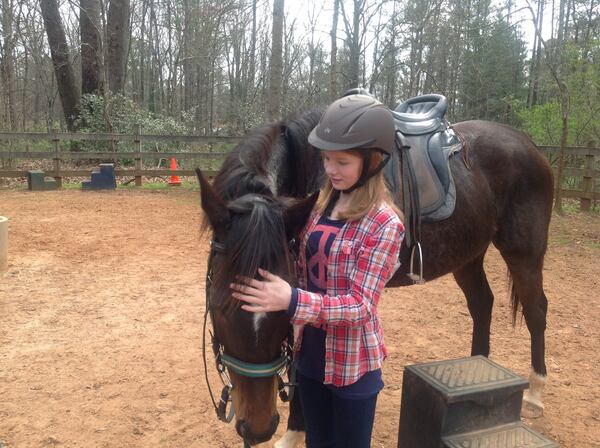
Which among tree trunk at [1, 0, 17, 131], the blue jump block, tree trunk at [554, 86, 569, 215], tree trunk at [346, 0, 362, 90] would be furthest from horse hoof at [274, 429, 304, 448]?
tree trunk at [1, 0, 17, 131]

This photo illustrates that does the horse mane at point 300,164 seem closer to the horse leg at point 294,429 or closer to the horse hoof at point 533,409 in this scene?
the horse leg at point 294,429

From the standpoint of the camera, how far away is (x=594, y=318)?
4.67 meters

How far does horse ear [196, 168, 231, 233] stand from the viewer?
149 cm

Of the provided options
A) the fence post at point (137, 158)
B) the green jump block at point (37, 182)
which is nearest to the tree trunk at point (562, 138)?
the fence post at point (137, 158)

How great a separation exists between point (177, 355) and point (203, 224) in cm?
231

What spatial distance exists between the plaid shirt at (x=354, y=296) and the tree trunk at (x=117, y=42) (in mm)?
16055

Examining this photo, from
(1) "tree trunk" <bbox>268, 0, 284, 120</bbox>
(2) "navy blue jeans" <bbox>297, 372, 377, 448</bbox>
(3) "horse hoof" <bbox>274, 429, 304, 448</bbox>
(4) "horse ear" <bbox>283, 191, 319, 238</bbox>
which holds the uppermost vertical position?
A: (1) "tree trunk" <bbox>268, 0, 284, 120</bbox>

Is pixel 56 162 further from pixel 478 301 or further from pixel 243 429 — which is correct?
pixel 243 429

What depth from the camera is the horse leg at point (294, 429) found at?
256 centimetres

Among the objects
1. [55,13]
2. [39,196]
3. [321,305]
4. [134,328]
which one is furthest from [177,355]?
[55,13]

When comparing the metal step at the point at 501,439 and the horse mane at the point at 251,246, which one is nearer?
the horse mane at the point at 251,246

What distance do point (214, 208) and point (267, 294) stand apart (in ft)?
1.16

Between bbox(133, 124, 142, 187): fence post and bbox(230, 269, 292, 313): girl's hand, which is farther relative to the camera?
bbox(133, 124, 142, 187): fence post

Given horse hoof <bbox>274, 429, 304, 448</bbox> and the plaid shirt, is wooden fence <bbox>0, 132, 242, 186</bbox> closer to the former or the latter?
horse hoof <bbox>274, 429, 304, 448</bbox>
